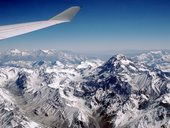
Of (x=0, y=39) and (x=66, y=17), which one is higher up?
(x=66, y=17)

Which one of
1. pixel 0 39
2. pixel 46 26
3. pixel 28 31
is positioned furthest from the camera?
pixel 46 26

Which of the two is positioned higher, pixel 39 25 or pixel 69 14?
pixel 69 14

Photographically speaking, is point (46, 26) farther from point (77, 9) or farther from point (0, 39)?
point (0, 39)

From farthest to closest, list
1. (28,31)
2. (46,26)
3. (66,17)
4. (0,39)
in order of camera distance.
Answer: (66,17)
(46,26)
(28,31)
(0,39)

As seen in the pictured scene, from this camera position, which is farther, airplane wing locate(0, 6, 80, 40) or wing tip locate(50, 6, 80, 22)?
wing tip locate(50, 6, 80, 22)

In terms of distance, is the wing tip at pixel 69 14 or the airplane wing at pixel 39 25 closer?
the airplane wing at pixel 39 25

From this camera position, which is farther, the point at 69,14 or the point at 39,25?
the point at 69,14

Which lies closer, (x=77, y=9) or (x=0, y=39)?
(x=0, y=39)

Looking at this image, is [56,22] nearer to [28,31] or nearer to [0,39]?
[28,31]

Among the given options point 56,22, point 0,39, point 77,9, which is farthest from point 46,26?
point 0,39

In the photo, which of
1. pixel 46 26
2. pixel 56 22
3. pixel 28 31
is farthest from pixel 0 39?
pixel 56 22
